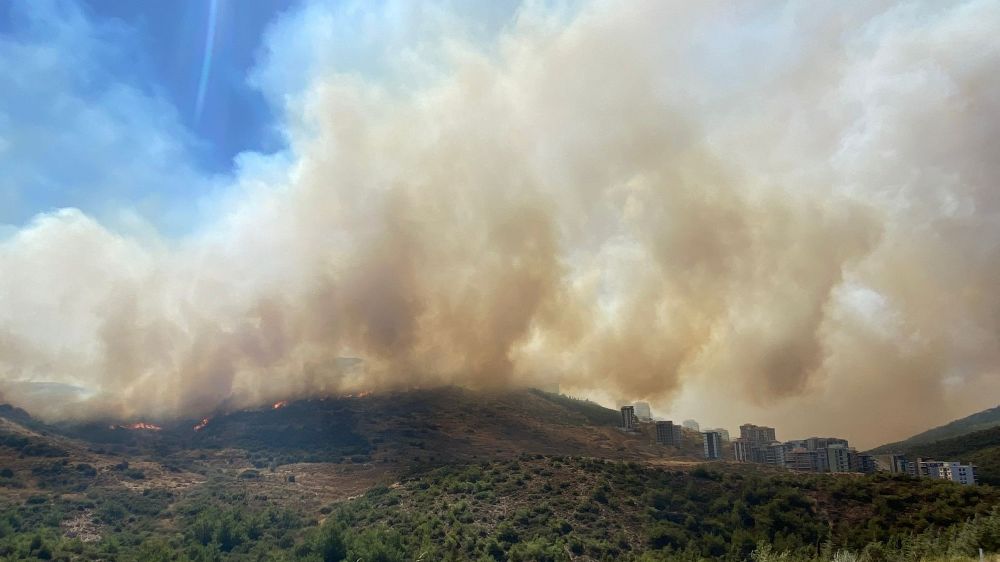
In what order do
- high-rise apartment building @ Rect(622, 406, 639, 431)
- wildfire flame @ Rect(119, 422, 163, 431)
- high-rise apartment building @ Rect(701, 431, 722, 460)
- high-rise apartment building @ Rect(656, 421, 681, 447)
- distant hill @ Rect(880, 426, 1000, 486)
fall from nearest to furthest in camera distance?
distant hill @ Rect(880, 426, 1000, 486) < high-rise apartment building @ Rect(701, 431, 722, 460) < wildfire flame @ Rect(119, 422, 163, 431) < high-rise apartment building @ Rect(656, 421, 681, 447) < high-rise apartment building @ Rect(622, 406, 639, 431)

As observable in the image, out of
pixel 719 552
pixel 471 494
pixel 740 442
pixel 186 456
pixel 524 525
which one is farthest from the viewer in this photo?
pixel 740 442

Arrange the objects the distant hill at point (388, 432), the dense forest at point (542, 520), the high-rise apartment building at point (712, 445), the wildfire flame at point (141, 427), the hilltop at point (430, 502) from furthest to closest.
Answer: the wildfire flame at point (141, 427)
the high-rise apartment building at point (712, 445)
the distant hill at point (388, 432)
the hilltop at point (430, 502)
the dense forest at point (542, 520)

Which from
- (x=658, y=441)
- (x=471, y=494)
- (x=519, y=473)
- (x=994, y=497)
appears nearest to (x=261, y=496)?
(x=471, y=494)

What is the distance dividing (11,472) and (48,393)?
2248 inches

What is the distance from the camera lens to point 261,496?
79.6m

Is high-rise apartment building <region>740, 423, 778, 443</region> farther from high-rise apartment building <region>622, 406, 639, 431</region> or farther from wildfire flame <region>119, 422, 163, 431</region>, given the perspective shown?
wildfire flame <region>119, 422, 163, 431</region>

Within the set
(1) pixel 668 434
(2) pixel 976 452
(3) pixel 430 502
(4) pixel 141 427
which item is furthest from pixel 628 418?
(4) pixel 141 427

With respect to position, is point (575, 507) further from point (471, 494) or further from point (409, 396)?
point (409, 396)

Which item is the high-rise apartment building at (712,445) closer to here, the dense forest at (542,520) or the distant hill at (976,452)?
the distant hill at (976,452)

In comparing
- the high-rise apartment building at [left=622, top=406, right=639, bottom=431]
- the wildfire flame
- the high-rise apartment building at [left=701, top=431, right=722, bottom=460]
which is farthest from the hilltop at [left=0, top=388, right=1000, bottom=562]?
the high-rise apartment building at [left=622, top=406, right=639, bottom=431]

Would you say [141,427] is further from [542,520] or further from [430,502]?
[542,520]

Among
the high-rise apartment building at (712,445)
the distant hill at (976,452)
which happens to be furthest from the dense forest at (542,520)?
the high-rise apartment building at (712,445)

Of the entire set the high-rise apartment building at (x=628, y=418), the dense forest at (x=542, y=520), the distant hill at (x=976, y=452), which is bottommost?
the dense forest at (x=542, y=520)

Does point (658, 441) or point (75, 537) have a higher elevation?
point (658, 441)
